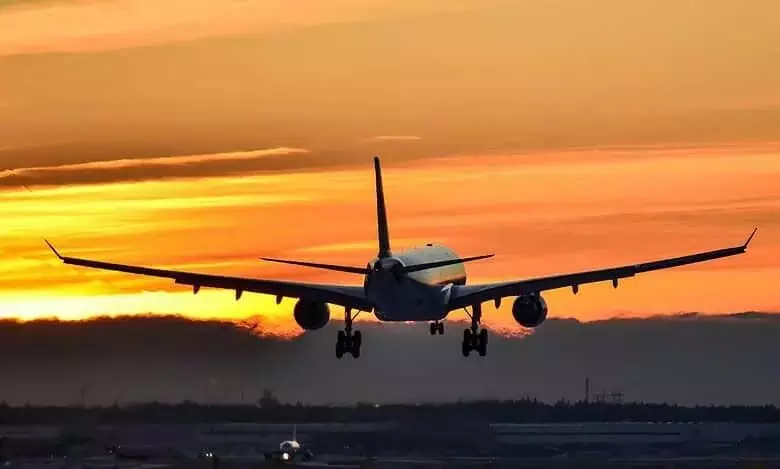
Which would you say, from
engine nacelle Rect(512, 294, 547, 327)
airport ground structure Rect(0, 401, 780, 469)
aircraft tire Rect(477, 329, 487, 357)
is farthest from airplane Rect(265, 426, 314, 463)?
engine nacelle Rect(512, 294, 547, 327)

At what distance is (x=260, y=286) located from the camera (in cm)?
13988

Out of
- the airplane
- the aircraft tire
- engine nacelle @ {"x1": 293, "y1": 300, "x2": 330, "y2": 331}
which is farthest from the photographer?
the airplane

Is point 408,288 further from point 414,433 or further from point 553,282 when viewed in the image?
point 414,433

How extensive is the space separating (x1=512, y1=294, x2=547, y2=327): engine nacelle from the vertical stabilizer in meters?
9.33

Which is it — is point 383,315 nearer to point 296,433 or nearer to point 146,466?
point 146,466

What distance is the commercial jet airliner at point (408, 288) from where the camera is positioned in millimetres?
133125

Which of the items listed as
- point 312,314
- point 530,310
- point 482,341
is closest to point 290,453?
point 312,314

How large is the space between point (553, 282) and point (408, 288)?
8858 mm

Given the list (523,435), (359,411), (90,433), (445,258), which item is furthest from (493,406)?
Answer: (445,258)

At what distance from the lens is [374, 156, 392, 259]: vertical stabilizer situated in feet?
449

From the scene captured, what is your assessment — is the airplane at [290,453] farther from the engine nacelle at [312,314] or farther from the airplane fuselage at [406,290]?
the airplane fuselage at [406,290]

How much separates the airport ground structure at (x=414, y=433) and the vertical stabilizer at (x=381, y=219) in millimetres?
14570

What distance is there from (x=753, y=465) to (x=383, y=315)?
2249 cm

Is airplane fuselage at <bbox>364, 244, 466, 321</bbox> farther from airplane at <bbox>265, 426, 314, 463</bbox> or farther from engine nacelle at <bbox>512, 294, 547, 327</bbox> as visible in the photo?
airplane at <bbox>265, 426, 314, 463</bbox>
